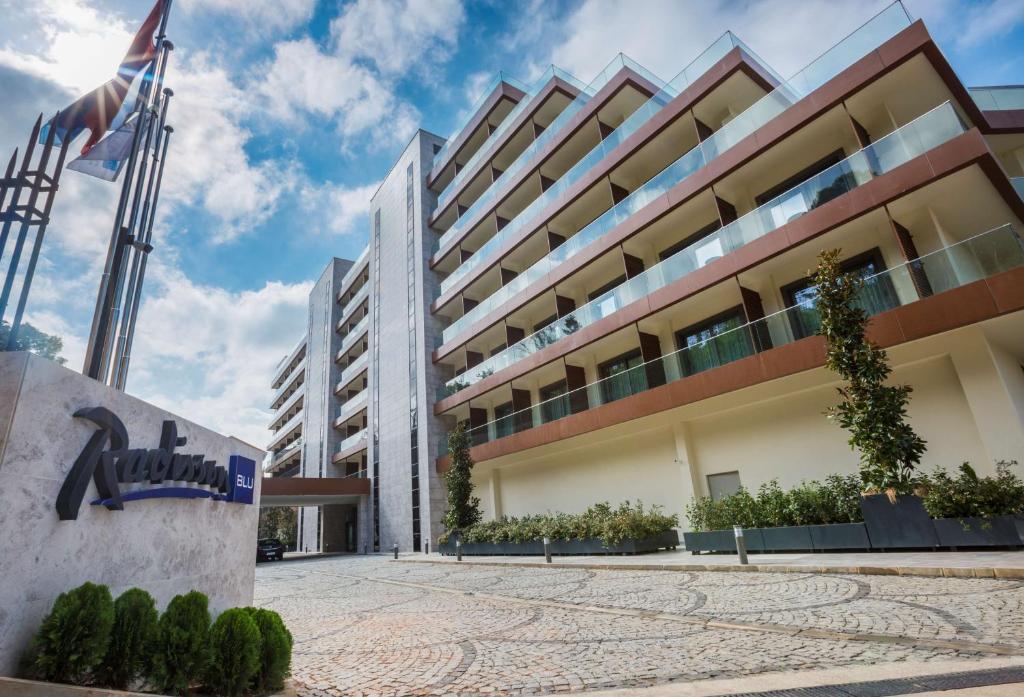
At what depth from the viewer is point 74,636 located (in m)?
3.71

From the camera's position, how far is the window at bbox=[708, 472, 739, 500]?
1686cm

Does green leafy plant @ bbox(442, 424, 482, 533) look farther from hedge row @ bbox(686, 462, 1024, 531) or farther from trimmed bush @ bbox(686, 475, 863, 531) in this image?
trimmed bush @ bbox(686, 475, 863, 531)

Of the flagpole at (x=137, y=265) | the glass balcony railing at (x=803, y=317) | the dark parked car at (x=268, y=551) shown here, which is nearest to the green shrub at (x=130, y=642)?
the flagpole at (x=137, y=265)

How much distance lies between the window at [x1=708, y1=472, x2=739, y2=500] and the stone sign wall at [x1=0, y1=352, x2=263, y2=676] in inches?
590

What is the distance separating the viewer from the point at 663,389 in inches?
682

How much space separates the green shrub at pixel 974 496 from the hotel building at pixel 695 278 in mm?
2313

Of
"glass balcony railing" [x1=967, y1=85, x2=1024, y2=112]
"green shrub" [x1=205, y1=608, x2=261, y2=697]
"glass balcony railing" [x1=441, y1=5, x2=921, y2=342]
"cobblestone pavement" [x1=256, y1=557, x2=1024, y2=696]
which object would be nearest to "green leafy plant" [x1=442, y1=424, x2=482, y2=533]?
"glass balcony railing" [x1=441, y1=5, x2=921, y2=342]

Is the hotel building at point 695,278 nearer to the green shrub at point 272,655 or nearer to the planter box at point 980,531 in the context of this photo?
the planter box at point 980,531

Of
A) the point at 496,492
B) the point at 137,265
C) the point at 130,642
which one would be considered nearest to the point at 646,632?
the point at 130,642

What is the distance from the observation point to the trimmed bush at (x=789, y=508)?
38.8 feet

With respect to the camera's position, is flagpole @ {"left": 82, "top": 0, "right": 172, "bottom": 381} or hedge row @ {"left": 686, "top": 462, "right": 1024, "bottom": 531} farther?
hedge row @ {"left": 686, "top": 462, "right": 1024, "bottom": 531}

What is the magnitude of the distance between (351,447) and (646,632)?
37.3 meters

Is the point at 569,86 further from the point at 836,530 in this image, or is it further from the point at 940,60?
the point at 836,530

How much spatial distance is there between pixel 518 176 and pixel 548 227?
393cm
